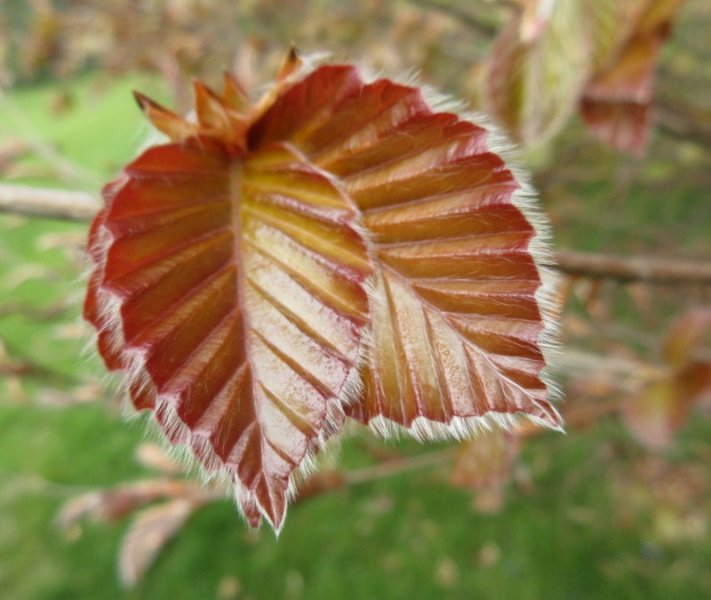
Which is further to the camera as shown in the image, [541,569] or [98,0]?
[541,569]

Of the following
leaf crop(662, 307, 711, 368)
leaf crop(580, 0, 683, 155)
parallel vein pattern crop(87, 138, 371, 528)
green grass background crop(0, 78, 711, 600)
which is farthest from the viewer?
green grass background crop(0, 78, 711, 600)

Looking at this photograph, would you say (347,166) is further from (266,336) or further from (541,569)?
(541,569)

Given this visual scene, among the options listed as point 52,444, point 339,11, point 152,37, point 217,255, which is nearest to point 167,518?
point 217,255

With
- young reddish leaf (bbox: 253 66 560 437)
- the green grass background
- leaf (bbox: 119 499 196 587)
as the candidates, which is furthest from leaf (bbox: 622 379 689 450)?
the green grass background

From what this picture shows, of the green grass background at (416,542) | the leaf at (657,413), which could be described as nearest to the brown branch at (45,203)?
the leaf at (657,413)

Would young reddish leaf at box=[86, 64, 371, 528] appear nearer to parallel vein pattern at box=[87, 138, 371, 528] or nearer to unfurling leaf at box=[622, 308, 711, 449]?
parallel vein pattern at box=[87, 138, 371, 528]

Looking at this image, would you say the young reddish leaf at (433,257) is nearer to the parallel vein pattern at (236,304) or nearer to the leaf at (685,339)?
the parallel vein pattern at (236,304)
